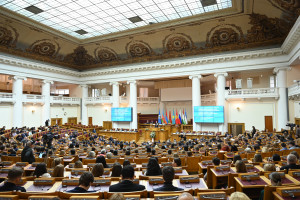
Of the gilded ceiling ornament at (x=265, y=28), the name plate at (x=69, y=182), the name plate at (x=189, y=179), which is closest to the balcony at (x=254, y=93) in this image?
the gilded ceiling ornament at (x=265, y=28)

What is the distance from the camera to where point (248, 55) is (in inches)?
675

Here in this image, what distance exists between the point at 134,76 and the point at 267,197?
19.8 metres

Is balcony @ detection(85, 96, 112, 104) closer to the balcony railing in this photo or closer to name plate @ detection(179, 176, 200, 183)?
the balcony railing

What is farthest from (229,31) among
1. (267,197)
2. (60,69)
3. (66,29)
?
(60,69)

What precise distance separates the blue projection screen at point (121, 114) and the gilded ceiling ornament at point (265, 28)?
13.4 metres

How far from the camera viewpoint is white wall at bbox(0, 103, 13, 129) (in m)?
18.0

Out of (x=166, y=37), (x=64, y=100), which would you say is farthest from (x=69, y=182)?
(x=64, y=100)

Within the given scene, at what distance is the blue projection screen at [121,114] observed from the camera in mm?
22047

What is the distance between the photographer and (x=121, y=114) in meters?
22.5

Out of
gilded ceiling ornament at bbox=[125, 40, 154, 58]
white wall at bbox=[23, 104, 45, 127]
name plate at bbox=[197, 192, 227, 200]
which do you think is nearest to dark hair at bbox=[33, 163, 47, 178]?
name plate at bbox=[197, 192, 227, 200]

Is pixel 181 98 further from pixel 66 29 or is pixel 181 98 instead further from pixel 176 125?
pixel 66 29

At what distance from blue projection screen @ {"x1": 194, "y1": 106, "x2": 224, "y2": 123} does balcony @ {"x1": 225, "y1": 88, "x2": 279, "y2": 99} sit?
1.53m

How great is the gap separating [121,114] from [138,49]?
23.9 ft

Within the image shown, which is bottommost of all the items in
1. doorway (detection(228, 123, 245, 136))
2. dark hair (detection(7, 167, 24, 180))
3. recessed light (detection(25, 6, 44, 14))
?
doorway (detection(228, 123, 245, 136))
